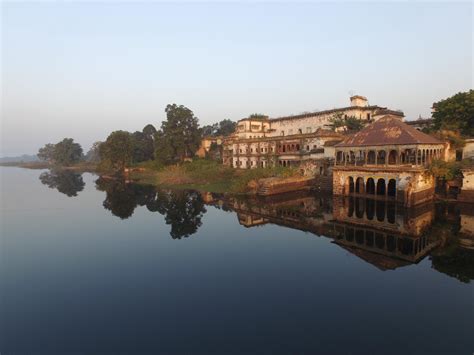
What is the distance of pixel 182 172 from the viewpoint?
53.4 metres

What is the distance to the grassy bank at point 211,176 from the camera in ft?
123

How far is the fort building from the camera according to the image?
27233mm

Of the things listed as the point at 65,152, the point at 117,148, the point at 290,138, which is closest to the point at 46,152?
the point at 65,152

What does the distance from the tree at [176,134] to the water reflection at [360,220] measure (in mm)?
24147

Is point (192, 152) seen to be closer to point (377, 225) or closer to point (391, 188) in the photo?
point (391, 188)

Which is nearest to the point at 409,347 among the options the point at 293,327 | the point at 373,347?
the point at 373,347

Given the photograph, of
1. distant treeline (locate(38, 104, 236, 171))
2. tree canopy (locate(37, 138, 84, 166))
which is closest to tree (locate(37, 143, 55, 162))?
tree canopy (locate(37, 138, 84, 166))

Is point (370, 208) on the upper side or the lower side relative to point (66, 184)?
lower

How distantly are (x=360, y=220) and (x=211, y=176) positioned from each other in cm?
2944

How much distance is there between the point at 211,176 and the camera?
48969 millimetres

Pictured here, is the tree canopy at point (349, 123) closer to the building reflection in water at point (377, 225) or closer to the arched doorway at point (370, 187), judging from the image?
the arched doorway at point (370, 187)

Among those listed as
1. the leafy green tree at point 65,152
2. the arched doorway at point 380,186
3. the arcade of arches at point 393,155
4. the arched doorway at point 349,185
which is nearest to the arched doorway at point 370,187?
the arched doorway at point 380,186

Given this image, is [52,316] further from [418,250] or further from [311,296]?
[418,250]

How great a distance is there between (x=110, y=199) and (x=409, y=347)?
116 ft
